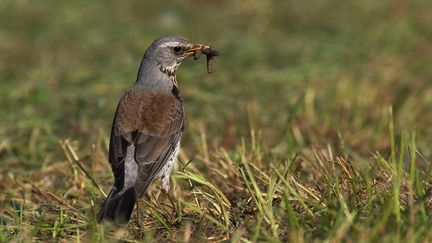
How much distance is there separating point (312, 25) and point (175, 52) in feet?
23.3

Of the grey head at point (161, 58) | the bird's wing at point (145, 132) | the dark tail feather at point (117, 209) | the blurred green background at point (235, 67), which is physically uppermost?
the grey head at point (161, 58)

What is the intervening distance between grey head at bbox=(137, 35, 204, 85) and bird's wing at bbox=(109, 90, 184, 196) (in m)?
0.27

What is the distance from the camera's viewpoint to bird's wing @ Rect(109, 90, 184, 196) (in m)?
6.77

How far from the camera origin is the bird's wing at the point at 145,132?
22.2ft

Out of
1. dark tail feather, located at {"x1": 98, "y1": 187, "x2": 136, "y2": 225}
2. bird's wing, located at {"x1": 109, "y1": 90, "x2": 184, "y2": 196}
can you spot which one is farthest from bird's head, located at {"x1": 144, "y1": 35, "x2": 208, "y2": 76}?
dark tail feather, located at {"x1": 98, "y1": 187, "x2": 136, "y2": 225}

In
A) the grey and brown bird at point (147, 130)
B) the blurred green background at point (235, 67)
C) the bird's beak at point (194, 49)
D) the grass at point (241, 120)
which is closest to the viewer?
the grass at point (241, 120)

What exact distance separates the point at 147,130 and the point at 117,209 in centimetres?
117

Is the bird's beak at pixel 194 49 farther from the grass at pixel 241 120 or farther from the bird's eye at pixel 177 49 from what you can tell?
the grass at pixel 241 120

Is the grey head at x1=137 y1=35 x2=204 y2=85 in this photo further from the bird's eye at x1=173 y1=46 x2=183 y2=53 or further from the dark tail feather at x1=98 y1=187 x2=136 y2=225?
the dark tail feather at x1=98 y1=187 x2=136 y2=225

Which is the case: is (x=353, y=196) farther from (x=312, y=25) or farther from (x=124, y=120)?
(x=312, y=25)

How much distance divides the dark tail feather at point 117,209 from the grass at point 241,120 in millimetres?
71

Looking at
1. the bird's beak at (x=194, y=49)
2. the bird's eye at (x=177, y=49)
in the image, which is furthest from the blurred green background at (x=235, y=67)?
the bird's eye at (x=177, y=49)

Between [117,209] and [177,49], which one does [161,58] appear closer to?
[177,49]

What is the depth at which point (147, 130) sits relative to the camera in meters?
7.11
